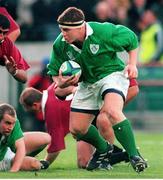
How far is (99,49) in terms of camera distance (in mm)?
11859

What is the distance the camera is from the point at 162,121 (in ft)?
67.2

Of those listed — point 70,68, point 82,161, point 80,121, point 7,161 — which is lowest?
point 82,161

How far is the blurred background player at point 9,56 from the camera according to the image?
39.5 ft

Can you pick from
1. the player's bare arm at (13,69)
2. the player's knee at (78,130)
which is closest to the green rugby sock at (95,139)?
the player's knee at (78,130)

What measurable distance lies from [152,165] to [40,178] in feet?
7.99

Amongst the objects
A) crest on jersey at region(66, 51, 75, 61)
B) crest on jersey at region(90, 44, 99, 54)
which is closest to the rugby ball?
crest on jersey at region(66, 51, 75, 61)

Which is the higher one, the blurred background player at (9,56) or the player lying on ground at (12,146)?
the blurred background player at (9,56)

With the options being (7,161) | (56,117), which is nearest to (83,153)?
(56,117)

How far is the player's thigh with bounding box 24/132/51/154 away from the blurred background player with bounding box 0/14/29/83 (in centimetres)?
66

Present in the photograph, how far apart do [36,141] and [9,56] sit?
1.02m

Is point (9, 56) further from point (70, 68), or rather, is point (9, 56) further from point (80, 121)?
point (80, 121)

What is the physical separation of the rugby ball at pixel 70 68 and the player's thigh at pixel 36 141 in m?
0.93

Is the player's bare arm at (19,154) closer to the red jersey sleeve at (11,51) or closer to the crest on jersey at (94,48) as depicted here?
the red jersey sleeve at (11,51)

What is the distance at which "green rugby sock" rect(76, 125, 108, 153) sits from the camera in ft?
40.0
